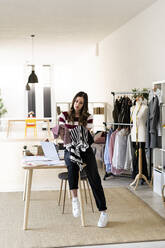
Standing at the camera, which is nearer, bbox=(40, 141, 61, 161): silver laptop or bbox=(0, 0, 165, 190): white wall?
bbox=(40, 141, 61, 161): silver laptop

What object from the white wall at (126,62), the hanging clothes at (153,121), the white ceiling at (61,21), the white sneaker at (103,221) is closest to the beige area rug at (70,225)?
the white sneaker at (103,221)

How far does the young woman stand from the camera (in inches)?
149

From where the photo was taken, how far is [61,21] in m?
7.39

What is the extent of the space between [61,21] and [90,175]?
4.42 meters

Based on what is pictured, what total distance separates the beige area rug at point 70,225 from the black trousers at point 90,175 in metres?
0.28

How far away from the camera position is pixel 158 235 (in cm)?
356

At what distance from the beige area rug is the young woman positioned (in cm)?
19

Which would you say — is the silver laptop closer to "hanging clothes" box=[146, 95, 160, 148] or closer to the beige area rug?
the beige area rug

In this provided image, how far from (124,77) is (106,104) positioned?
5.17 ft

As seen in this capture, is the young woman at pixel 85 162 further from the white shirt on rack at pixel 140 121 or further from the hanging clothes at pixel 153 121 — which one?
the white shirt on rack at pixel 140 121

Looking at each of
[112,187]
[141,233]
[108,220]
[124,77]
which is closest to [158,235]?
[141,233]

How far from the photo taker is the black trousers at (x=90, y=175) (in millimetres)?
3787

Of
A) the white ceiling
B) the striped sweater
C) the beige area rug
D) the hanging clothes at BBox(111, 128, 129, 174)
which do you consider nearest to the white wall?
the white ceiling

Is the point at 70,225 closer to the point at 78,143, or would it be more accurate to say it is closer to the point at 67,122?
the point at 78,143
